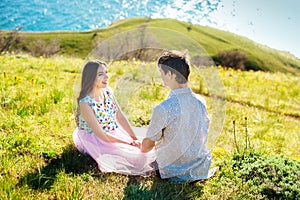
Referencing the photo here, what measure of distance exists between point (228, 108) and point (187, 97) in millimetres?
4558

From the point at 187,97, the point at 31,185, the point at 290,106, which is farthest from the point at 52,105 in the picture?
the point at 290,106

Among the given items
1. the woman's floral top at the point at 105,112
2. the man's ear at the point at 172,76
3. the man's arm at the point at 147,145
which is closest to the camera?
the man's ear at the point at 172,76

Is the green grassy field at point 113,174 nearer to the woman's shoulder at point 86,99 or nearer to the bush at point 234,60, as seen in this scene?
the woman's shoulder at point 86,99

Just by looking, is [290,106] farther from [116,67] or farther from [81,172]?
[81,172]

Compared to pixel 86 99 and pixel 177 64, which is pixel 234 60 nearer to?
pixel 86 99

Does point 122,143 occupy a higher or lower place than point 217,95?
lower

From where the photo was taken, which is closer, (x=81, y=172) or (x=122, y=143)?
(x=81, y=172)

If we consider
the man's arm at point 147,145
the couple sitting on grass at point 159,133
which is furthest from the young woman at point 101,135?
the man's arm at point 147,145

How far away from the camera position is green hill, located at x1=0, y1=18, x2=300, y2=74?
310ft

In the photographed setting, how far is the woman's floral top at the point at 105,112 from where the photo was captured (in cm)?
494

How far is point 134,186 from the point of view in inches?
163

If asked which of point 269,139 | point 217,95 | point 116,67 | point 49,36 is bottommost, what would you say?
point 49,36

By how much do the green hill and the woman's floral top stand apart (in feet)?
287

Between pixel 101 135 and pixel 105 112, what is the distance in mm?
449
